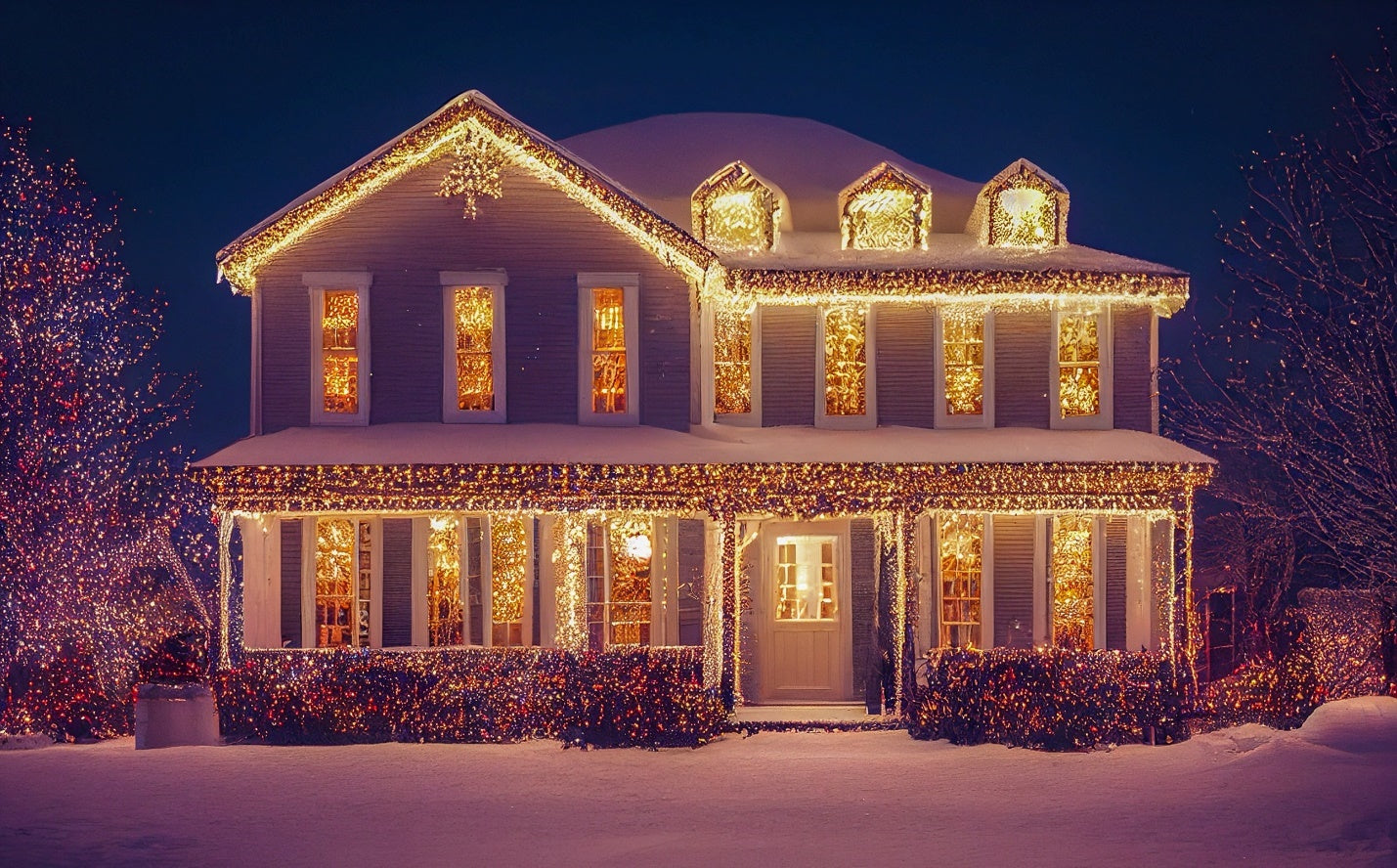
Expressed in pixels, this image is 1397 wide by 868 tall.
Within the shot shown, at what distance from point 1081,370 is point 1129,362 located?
0.69m

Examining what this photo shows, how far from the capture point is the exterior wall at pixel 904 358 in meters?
21.3

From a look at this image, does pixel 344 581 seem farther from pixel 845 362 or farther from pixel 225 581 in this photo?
pixel 845 362

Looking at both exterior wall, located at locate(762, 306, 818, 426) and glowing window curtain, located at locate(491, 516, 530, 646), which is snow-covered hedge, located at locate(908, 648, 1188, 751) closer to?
exterior wall, located at locate(762, 306, 818, 426)

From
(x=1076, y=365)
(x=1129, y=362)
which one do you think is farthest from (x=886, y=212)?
(x=1129, y=362)

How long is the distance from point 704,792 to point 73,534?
496 inches

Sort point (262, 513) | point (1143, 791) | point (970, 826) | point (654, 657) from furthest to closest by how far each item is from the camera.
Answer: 1. point (262, 513)
2. point (654, 657)
3. point (1143, 791)
4. point (970, 826)

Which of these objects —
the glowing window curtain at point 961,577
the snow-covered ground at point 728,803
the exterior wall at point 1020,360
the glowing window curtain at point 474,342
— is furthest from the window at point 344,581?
the exterior wall at point 1020,360

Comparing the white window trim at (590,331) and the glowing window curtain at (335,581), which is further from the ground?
the white window trim at (590,331)

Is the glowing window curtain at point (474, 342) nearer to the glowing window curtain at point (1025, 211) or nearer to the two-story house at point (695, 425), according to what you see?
the two-story house at point (695, 425)

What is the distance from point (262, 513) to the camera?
19.5 m

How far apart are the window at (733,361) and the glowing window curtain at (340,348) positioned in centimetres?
518

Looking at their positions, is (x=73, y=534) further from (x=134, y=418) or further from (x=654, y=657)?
(x=654, y=657)

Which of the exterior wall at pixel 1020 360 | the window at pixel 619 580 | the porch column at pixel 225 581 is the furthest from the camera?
the exterior wall at pixel 1020 360

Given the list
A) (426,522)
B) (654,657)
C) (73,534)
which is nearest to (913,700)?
(654,657)
